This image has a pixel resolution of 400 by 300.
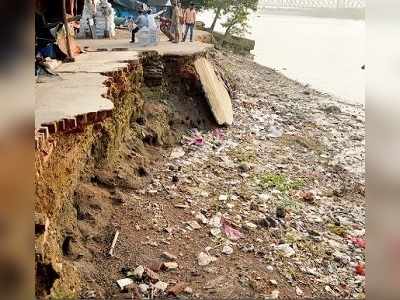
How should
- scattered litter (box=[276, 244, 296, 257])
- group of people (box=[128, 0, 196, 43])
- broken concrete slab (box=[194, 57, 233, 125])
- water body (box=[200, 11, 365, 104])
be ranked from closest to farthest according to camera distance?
scattered litter (box=[276, 244, 296, 257]) → broken concrete slab (box=[194, 57, 233, 125]) → group of people (box=[128, 0, 196, 43]) → water body (box=[200, 11, 365, 104])

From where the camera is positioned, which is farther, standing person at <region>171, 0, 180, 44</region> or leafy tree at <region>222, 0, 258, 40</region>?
leafy tree at <region>222, 0, 258, 40</region>

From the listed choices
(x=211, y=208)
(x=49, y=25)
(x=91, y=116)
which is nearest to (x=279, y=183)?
(x=211, y=208)

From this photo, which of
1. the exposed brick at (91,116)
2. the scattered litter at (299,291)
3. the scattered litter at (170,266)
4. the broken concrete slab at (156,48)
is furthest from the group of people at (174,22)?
the scattered litter at (299,291)

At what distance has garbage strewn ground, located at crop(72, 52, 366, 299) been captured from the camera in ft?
10.6

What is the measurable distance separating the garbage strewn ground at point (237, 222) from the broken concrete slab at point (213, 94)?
7.4 inches

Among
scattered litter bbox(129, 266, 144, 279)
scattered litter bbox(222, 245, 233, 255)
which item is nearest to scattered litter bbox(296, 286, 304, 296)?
scattered litter bbox(222, 245, 233, 255)

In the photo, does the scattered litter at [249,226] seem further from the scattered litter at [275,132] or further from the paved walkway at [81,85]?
the scattered litter at [275,132]

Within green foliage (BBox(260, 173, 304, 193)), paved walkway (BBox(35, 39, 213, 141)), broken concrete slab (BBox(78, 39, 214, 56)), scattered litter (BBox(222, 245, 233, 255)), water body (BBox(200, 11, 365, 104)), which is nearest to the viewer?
paved walkway (BBox(35, 39, 213, 141))

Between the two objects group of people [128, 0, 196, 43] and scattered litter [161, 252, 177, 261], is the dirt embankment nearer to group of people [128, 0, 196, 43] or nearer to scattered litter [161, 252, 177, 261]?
scattered litter [161, 252, 177, 261]

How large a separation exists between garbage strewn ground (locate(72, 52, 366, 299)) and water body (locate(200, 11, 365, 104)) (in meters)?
4.97

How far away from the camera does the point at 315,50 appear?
2250 centimetres

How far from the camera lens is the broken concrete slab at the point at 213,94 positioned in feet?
21.5
